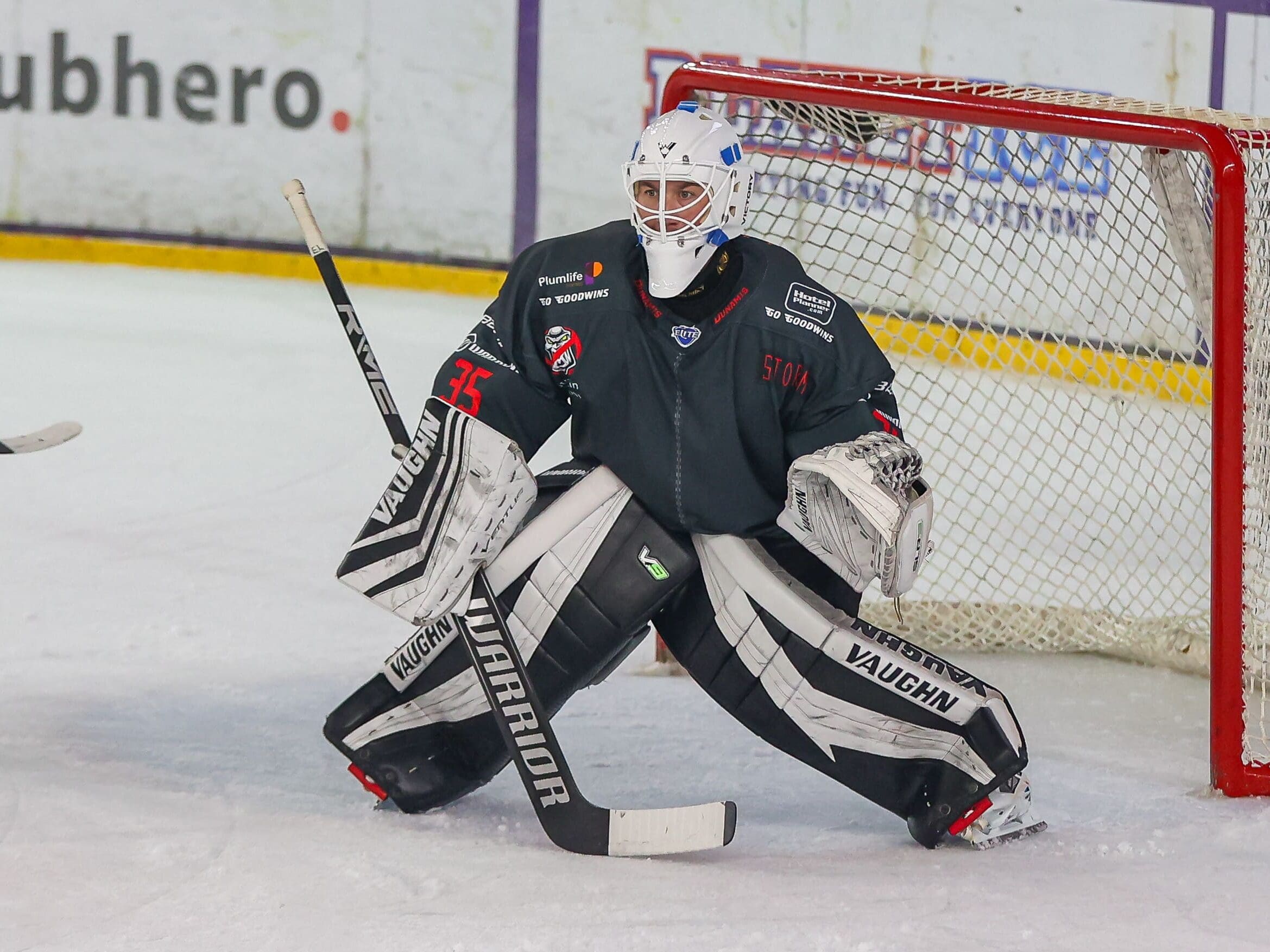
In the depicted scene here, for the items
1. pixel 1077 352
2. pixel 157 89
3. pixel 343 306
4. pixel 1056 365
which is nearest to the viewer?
pixel 343 306

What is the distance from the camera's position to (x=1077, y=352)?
3797 millimetres

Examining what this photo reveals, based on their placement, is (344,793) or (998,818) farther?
(344,793)

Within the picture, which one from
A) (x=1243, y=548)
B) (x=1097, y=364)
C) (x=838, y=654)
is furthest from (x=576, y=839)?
(x=1097, y=364)

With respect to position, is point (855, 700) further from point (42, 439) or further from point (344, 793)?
point (42, 439)

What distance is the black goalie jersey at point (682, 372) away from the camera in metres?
2.00

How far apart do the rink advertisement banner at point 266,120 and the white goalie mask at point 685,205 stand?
3864 millimetres

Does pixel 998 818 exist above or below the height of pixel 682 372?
below

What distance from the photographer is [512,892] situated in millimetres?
1790

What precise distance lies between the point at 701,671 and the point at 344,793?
0.51 metres

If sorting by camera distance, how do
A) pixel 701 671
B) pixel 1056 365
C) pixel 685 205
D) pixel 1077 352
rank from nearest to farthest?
1. pixel 685 205
2. pixel 701 671
3. pixel 1077 352
4. pixel 1056 365

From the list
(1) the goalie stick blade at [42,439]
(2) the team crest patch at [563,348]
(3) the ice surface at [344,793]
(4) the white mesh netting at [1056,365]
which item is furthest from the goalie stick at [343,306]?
(4) the white mesh netting at [1056,365]

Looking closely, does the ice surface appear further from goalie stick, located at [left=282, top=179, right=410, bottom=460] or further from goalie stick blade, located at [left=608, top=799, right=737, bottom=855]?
goalie stick, located at [left=282, top=179, right=410, bottom=460]

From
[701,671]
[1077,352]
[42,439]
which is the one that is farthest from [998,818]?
[1077,352]

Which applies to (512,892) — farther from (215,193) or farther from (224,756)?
(215,193)
